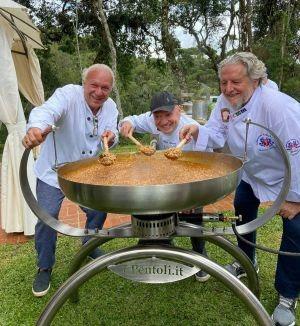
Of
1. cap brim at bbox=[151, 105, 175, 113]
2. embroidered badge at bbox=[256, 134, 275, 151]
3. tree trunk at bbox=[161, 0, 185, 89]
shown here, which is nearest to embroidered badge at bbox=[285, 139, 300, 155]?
embroidered badge at bbox=[256, 134, 275, 151]

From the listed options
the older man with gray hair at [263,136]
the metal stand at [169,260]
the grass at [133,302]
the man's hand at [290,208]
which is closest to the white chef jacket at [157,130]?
the older man with gray hair at [263,136]

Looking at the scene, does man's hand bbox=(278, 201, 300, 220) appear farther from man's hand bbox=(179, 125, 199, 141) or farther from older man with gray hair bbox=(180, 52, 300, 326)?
man's hand bbox=(179, 125, 199, 141)

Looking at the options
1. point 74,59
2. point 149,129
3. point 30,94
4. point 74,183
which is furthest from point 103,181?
point 74,59

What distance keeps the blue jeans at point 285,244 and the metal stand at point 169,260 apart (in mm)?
683

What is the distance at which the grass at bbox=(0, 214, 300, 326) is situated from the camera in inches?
92.5

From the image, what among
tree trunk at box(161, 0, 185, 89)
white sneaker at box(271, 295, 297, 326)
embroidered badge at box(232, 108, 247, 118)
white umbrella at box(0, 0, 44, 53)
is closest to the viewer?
embroidered badge at box(232, 108, 247, 118)

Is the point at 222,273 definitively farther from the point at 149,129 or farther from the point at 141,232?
the point at 149,129

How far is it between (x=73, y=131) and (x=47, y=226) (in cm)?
63

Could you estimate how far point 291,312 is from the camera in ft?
7.27

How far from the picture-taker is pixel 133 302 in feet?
8.27

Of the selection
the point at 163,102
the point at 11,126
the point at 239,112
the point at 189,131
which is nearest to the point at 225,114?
the point at 239,112

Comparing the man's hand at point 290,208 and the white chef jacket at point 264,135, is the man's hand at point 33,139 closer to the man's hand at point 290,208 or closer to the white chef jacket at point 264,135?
the white chef jacket at point 264,135

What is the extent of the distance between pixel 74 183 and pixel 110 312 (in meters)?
1.37

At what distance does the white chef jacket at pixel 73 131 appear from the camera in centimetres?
237
